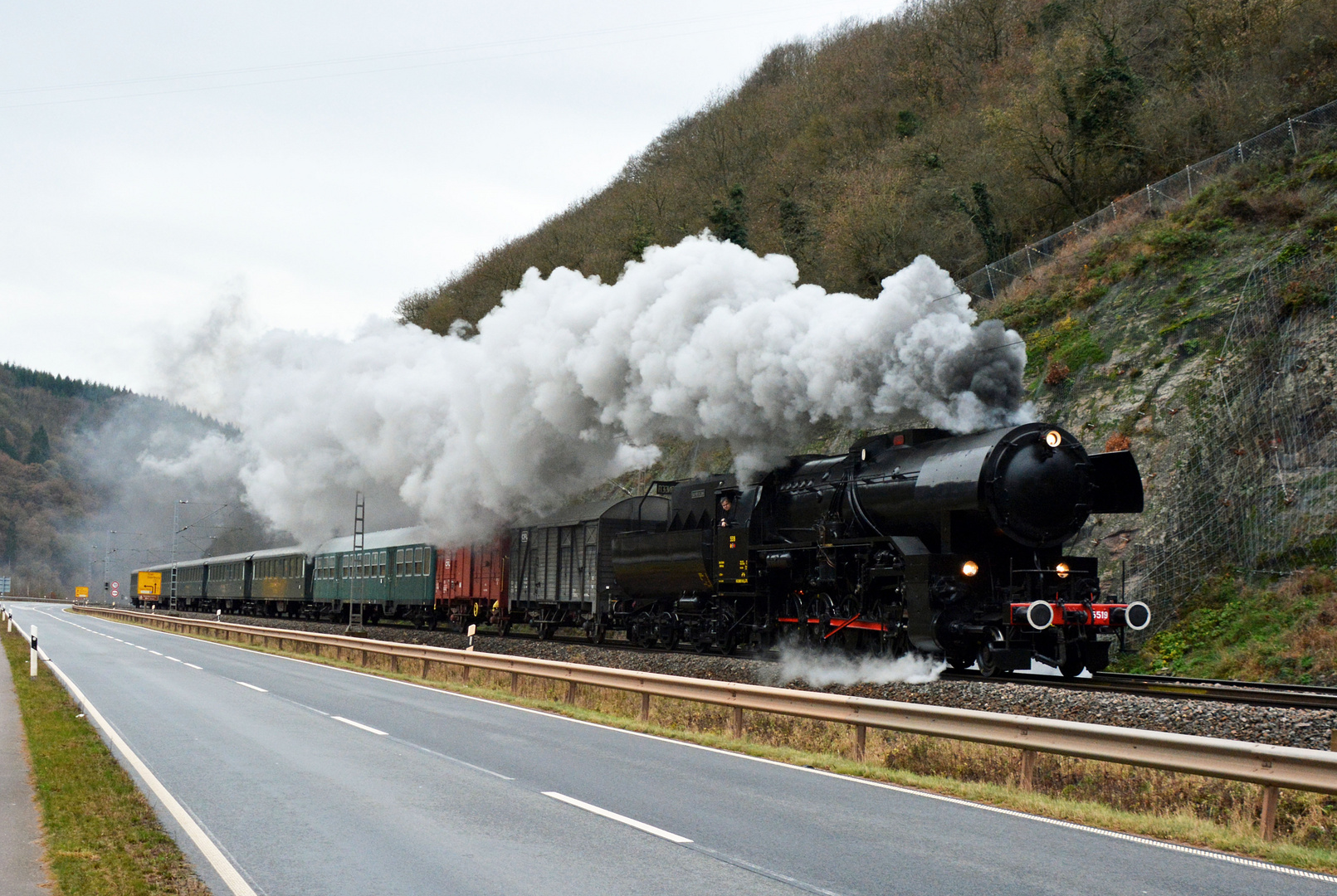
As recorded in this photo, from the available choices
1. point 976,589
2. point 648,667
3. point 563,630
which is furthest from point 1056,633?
point 563,630

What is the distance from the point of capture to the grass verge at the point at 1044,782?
743cm

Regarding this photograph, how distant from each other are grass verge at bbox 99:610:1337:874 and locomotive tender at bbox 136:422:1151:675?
2.40 m

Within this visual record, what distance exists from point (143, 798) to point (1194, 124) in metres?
34.3

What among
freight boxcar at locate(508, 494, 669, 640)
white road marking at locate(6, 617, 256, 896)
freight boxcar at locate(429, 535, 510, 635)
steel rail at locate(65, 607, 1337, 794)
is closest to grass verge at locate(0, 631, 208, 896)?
white road marking at locate(6, 617, 256, 896)

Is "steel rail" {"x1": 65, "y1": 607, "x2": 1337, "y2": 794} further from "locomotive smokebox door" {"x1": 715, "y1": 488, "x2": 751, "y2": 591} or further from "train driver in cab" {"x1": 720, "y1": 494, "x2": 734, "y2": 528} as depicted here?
"train driver in cab" {"x1": 720, "y1": 494, "x2": 734, "y2": 528}

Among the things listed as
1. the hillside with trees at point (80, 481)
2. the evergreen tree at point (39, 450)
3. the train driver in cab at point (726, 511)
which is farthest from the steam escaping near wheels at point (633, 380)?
the evergreen tree at point (39, 450)

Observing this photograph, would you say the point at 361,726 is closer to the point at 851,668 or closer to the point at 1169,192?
the point at 851,668

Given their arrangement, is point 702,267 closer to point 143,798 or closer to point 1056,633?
point 1056,633

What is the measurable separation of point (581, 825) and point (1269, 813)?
15.4ft

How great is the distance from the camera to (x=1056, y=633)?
13891 millimetres

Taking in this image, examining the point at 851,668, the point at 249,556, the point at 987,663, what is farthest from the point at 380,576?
the point at 987,663

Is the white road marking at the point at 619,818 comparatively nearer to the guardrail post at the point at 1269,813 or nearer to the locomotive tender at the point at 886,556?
the guardrail post at the point at 1269,813

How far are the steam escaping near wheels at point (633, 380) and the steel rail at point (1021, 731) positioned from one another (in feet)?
18.3

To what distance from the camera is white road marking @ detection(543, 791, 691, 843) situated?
708cm
